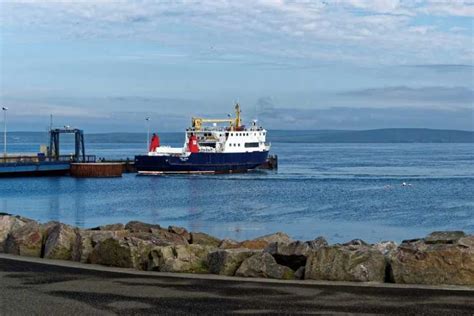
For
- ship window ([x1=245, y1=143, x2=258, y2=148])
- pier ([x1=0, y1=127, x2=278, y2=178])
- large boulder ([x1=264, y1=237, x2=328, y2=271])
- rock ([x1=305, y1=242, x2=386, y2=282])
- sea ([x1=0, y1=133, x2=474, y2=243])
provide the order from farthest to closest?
ship window ([x1=245, y1=143, x2=258, y2=148]) → pier ([x1=0, y1=127, x2=278, y2=178]) → sea ([x1=0, y1=133, x2=474, y2=243]) → large boulder ([x1=264, y1=237, x2=328, y2=271]) → rock ([x1=305, y1=242, x2=386, y2=282])

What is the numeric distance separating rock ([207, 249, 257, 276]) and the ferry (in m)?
65.9

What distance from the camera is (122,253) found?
11930 millimetres

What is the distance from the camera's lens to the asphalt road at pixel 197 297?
349 inches

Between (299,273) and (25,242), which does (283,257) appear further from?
(25,242)

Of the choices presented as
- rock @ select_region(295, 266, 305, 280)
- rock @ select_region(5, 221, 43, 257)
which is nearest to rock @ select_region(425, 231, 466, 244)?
rock @ select_region(295, 266, 305, 280)

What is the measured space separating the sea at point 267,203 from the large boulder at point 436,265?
643 inches

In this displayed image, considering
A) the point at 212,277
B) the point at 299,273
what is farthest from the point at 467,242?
the point at 212,277

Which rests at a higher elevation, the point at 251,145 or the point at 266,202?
the point at 251,145

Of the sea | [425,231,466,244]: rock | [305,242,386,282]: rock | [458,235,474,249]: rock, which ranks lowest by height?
the sea

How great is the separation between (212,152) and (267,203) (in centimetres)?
3160

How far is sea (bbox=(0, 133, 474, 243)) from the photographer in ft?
107

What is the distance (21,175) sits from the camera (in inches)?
2844

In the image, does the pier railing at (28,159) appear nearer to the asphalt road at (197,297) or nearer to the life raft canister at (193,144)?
the life raft canister at (193,144)

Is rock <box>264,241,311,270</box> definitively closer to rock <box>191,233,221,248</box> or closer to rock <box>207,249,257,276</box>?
rock <box>207,249,257,276</box>
